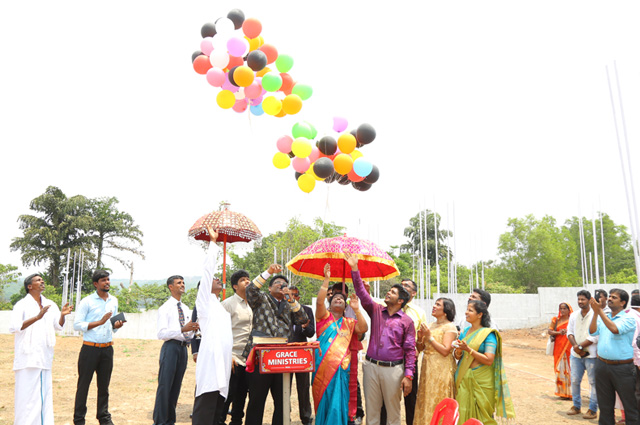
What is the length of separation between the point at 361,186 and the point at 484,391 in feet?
12.6

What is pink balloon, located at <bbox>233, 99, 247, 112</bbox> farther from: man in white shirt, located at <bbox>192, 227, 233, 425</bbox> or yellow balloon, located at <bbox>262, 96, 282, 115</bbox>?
man in white shirt, located at <bbox>192, 227, 233, 425</bbox>

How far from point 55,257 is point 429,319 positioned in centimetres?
3161

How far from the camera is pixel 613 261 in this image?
47500 mm

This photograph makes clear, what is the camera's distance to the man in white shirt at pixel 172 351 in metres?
5.71

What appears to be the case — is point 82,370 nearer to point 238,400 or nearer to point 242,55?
A: point 238,400

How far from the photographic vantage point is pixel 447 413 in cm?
261

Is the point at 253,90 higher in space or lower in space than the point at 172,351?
higher

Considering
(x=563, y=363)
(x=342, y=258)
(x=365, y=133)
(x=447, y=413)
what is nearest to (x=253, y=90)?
(x=365, y=133)

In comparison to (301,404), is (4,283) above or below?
above

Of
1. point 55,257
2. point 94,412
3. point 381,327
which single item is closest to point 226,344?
point 381,327

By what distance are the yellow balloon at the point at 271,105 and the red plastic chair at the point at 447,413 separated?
5471 mm

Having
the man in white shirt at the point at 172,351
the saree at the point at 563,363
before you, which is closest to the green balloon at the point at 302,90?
the man in white shirt at the point at 172,351

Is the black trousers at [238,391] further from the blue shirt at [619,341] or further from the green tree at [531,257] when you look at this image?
the green tree at [531,257]

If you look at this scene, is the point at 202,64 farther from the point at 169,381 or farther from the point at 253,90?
the point at 169,381
